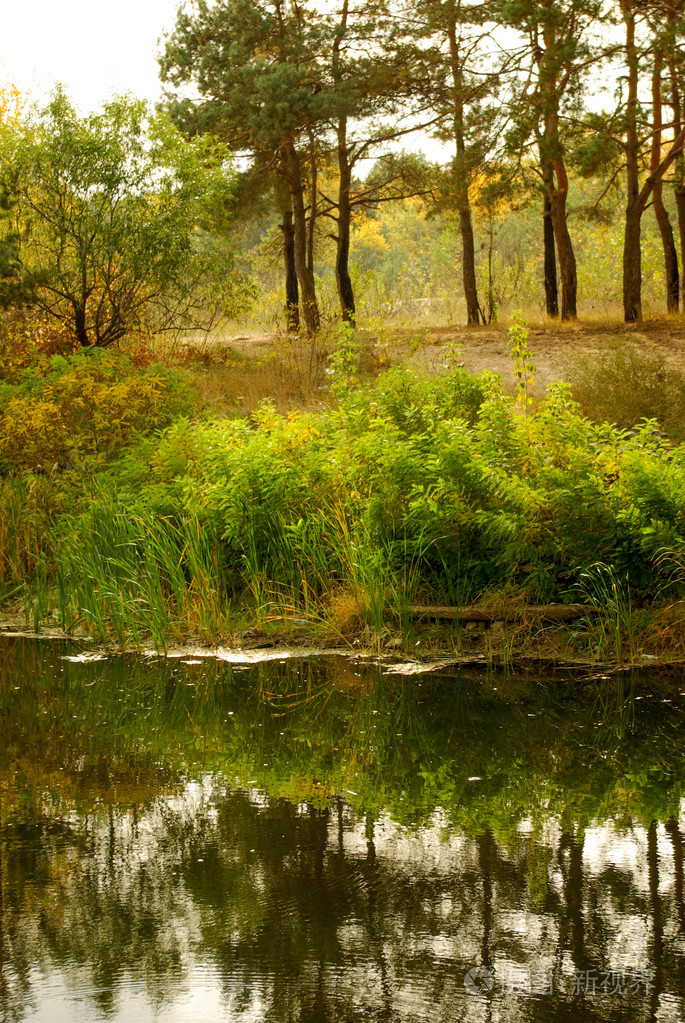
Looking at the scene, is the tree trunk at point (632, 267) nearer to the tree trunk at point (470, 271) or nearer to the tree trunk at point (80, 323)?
the tree trunk at point (470, 271)

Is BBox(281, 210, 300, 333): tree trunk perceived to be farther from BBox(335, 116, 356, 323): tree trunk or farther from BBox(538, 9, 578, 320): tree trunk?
BBox(538, 9, 578, 320): tree trunk

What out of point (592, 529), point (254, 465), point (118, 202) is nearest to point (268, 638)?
point (254, 465)

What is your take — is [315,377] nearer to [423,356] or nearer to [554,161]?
[423,356]

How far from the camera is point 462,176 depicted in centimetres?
1788

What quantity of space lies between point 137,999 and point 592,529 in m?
4.68

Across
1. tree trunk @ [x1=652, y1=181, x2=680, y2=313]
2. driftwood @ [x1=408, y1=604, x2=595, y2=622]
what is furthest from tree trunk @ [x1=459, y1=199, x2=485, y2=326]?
driftwood @ [x1=408, y1=604, x2=595, y2=622]

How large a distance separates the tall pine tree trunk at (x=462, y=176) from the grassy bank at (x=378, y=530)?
31.7 ft

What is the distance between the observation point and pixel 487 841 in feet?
12.4

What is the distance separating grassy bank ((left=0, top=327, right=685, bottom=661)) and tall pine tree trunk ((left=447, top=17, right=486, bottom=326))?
9671 millimetres

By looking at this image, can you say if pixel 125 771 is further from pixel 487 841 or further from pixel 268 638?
pixel 268 638

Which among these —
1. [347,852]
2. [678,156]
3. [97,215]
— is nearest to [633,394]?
[97,215]

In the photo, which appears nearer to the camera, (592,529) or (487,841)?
(487,841)

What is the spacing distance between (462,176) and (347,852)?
16109mm

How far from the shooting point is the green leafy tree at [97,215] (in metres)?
12.6
